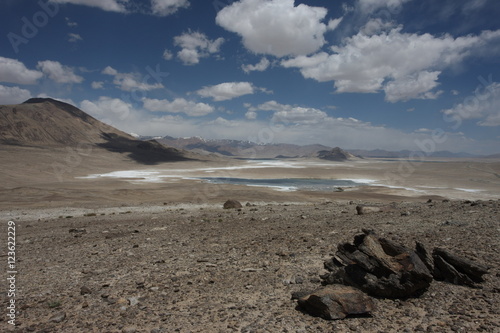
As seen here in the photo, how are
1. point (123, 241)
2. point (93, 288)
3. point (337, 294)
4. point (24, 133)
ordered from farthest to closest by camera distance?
1. point (24, 133)
2. point (123, 241)
3. point (93, 288)
4. point (337, 294)

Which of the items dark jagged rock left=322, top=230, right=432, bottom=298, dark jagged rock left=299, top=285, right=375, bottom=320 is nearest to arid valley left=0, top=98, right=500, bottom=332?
dark jagged rock left=299, top=285, right=375, bottom=320

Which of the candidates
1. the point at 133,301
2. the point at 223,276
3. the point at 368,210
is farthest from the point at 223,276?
the point at 368,210

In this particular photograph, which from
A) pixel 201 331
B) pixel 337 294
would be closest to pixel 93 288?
pixel 201 331

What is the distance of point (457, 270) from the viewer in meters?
7.24

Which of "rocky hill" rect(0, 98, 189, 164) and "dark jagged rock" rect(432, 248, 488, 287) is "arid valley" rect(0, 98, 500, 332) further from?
"rocky hill" rect(0, 98, 189, 164)

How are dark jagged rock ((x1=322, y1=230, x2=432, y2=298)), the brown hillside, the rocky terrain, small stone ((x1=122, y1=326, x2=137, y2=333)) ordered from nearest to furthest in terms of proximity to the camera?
small stone ((x1=122, y1=326, x2=137, y2=333)) < the rocky terrain < dark jagged rock ((x1=322, y1=230, x2=432, y2=298)) < the brown hillside

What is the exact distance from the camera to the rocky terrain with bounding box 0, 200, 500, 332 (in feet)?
19.4

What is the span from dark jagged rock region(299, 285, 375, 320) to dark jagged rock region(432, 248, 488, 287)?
2.38 m

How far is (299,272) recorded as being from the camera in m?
8.43

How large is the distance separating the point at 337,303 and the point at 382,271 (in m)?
1.55

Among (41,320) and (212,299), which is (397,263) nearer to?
(212,299)

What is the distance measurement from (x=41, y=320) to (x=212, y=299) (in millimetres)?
3660

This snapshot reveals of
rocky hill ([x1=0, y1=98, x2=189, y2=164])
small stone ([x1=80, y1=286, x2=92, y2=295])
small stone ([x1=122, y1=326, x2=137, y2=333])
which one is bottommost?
small stone ([x1=80, y1=286, x2=92, y2=295])

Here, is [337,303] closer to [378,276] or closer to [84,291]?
[378,276]
